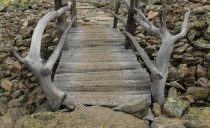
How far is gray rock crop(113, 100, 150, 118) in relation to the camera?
450 centimetres

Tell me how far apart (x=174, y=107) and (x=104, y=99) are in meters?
1.19

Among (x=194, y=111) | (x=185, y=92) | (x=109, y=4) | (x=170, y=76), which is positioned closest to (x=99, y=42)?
(x=170, y=76)

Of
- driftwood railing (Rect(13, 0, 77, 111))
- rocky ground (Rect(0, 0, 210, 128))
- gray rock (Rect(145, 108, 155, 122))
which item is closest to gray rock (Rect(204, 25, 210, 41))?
rocky ground (Rect(0, 0, 210, 128))

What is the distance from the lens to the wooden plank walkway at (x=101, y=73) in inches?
202

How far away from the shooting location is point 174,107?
4613 mm

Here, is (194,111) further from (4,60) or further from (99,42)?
(4,60)

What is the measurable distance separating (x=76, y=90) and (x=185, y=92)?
84.9 inches

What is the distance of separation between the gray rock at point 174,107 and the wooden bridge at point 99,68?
23 centimetres

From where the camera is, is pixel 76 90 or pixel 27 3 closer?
pixel 76 90

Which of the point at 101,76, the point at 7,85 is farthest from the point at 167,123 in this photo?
the point at 7,85

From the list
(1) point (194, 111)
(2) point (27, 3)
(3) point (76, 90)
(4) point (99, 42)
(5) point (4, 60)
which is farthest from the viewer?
(2) point (27, 3)

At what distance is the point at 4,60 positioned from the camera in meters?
9.36

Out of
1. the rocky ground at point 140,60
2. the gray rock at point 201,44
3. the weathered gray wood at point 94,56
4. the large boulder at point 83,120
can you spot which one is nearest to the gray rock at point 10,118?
the rocky ground at point 140,60

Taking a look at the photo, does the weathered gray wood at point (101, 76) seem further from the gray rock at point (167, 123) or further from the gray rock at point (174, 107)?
the gray rock at point (167, 123)
